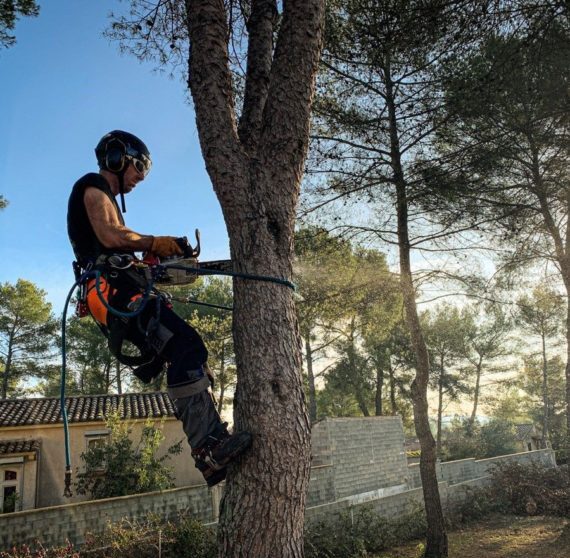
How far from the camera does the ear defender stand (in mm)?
3080

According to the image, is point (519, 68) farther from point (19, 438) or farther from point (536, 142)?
point (19, 438)

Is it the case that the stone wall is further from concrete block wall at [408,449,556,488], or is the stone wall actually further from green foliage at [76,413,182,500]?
green foliage at [76,413,182,500]

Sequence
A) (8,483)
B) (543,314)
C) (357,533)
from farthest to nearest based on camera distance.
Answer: (543,314)
(8,483)
(357,533)

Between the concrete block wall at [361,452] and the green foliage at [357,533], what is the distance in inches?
141

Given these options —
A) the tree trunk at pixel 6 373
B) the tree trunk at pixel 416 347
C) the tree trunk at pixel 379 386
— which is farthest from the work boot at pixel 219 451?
the tree trunk at pixel 379 386

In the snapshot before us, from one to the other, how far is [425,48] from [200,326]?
1882 centimetres

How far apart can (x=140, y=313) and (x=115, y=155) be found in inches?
43.2

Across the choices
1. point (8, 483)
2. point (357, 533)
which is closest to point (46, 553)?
point (357, 533)

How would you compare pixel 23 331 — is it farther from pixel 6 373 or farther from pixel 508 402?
pixel 508 402

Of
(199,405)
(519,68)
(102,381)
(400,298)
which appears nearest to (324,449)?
(400,298)

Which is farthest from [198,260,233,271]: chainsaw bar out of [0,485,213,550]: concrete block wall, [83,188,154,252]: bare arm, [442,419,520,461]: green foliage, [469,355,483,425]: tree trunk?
[469,355,483,425]: tree trunk

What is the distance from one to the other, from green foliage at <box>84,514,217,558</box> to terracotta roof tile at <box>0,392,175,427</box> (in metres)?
10.9

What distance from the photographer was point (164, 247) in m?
2.80

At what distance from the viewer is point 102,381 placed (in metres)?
35.2
